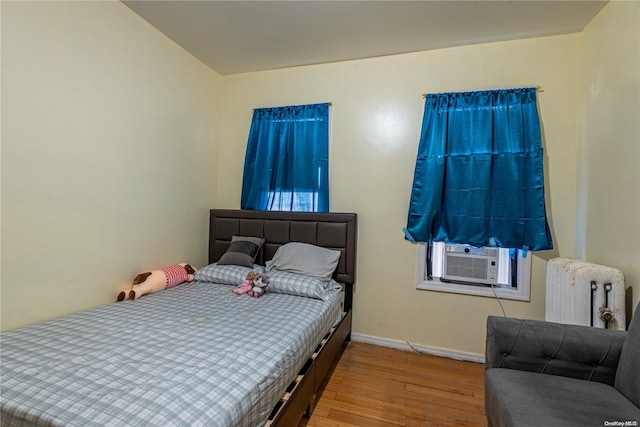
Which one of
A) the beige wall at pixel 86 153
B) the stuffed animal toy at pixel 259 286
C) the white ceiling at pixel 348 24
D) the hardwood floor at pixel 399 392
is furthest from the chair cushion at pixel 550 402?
the beige wall at pixel 86 153

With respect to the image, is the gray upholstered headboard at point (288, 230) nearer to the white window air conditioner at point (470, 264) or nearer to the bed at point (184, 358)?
the bed at point (184, 358)

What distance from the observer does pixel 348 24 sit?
7.66 feet

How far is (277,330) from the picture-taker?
1.70 m

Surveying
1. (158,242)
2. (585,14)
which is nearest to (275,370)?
(158,242)

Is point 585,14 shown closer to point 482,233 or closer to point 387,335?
point 482,233

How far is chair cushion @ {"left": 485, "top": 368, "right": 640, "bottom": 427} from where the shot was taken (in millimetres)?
1141

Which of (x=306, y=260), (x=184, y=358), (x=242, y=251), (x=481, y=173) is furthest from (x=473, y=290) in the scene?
(x=184, y=358)

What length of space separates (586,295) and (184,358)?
8.03 feet

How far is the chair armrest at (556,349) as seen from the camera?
4.75 ft

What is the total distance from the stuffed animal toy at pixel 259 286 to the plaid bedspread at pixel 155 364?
11.4 inches

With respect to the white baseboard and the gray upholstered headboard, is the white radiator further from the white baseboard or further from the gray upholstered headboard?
the gray upholstered headboard

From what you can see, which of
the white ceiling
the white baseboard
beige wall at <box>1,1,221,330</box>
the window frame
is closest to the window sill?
the window frame

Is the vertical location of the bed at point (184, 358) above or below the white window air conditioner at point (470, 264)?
below

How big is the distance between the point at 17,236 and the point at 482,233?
332 cm
